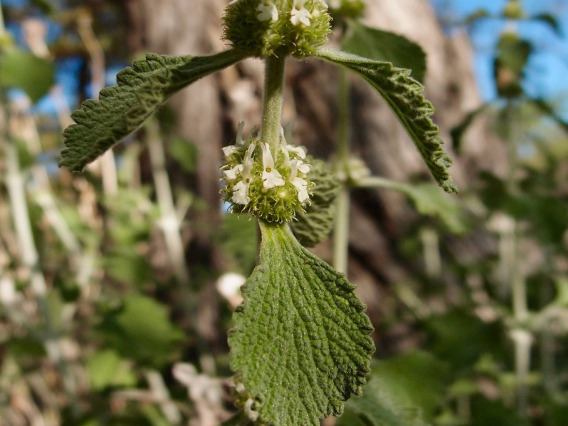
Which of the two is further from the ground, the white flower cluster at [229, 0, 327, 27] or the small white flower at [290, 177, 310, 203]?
the white flower cluster at [229, 0, 327, 27]

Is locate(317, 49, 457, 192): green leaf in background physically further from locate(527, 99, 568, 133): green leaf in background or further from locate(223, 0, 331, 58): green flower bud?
locate(527, 99, 568, 133): green leaf in background

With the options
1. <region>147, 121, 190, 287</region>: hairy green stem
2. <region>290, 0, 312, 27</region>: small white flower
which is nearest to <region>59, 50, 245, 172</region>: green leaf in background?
<region>290, 0, 312, 27</region>: small white flower

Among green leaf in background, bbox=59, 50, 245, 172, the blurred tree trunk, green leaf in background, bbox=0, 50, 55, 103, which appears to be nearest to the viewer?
green leaf in background, bbox=59, 50, 245, 172

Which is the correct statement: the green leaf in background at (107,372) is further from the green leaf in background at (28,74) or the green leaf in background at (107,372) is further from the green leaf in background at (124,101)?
the green leaf in background at (124,101)

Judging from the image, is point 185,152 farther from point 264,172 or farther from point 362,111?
point 264,172

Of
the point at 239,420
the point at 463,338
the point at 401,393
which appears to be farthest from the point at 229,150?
the point at 463,338
